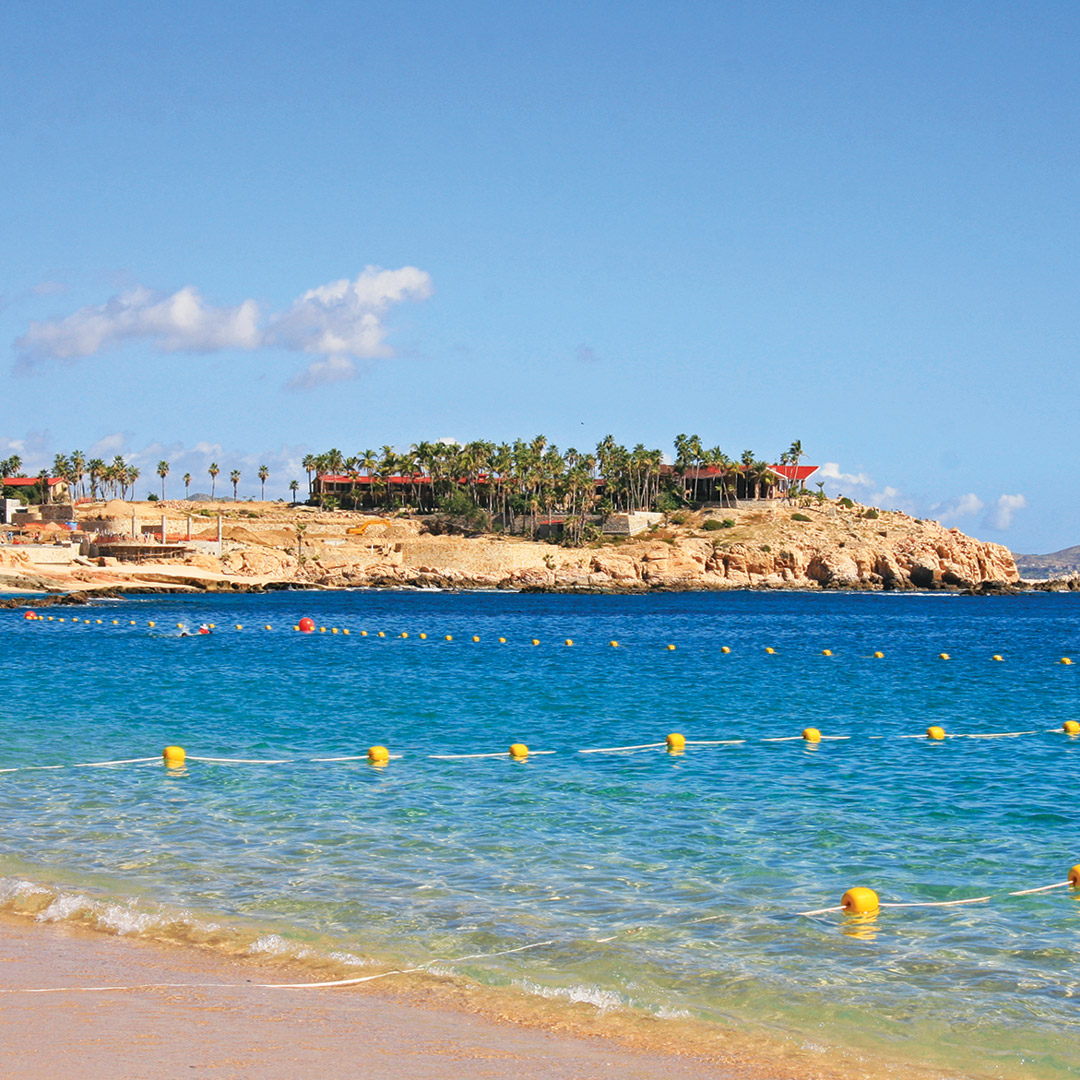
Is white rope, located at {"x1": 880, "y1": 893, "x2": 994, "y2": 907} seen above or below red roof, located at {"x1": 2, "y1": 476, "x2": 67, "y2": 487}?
below

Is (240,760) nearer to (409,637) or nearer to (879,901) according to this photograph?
(879,901)

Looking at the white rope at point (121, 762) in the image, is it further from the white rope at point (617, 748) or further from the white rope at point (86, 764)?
the white rope at point (617, 748)

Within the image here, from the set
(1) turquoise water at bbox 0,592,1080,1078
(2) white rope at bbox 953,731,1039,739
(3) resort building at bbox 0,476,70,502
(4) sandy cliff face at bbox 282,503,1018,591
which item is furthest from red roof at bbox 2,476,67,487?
(2) white rope at bbox 953,731,1039,739

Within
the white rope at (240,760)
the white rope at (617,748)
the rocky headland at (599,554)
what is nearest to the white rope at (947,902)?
the white rope at (617,748)

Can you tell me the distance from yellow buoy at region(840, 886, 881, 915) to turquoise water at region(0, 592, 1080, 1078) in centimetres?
14

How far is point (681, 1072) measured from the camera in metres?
6.81

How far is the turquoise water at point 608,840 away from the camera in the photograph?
8.58 metres

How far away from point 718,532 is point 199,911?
115 metres

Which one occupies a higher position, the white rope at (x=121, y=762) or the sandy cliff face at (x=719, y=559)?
the sandy cliff face at (x=719, y=559)

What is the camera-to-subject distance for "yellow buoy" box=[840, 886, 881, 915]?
33.3 feet

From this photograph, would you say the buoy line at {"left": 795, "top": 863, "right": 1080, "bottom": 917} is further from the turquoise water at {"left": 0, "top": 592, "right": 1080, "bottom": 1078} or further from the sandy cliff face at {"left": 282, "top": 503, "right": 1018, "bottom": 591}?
the sandy cliff face at {"left": 282, "top": 503, "right": 1018, "bottom": 591}

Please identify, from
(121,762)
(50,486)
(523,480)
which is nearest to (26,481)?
(50,486)

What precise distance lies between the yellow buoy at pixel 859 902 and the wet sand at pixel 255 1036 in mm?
3579

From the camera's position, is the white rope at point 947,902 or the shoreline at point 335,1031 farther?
the white rope at point 947,902
